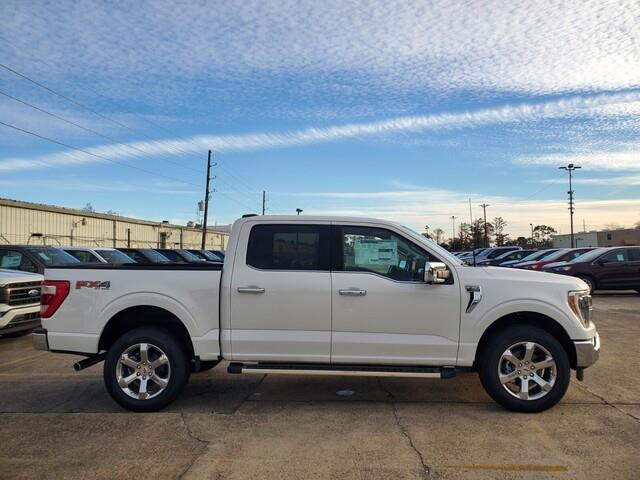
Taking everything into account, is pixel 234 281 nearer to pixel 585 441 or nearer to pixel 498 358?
pixel 498 358

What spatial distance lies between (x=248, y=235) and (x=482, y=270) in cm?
247

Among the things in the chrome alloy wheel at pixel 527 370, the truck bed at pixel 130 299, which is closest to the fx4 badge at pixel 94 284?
the truck bed at pixel 130 299

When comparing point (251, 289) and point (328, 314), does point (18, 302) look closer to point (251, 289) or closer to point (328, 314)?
point (251, 289)

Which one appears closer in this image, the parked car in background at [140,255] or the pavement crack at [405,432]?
the pavement crack at [405,432]

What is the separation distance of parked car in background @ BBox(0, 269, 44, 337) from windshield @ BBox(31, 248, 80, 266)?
1.80m

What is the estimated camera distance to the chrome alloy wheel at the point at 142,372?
210 inches

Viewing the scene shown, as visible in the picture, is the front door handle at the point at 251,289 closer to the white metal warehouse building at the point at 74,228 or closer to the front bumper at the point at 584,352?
the front bumper at the point at 584,352

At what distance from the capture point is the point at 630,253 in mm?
16812

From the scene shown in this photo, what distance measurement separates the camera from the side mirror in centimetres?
505

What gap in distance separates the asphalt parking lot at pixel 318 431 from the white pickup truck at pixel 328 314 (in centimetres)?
43

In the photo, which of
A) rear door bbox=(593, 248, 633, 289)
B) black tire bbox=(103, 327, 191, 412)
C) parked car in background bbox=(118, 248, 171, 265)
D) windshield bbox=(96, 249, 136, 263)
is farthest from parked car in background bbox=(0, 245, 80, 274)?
rear door bbox=(593, 248, 633, 289)

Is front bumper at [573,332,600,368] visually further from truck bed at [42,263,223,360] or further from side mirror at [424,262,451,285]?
truck bed at [42,263,223,360]

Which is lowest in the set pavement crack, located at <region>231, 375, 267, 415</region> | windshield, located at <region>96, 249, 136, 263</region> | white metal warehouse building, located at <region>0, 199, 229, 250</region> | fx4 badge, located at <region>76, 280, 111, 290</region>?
pavement crack, located at <region>231, 375, 267, 415</region>

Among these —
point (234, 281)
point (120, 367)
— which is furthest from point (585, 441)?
point (120, 367)
